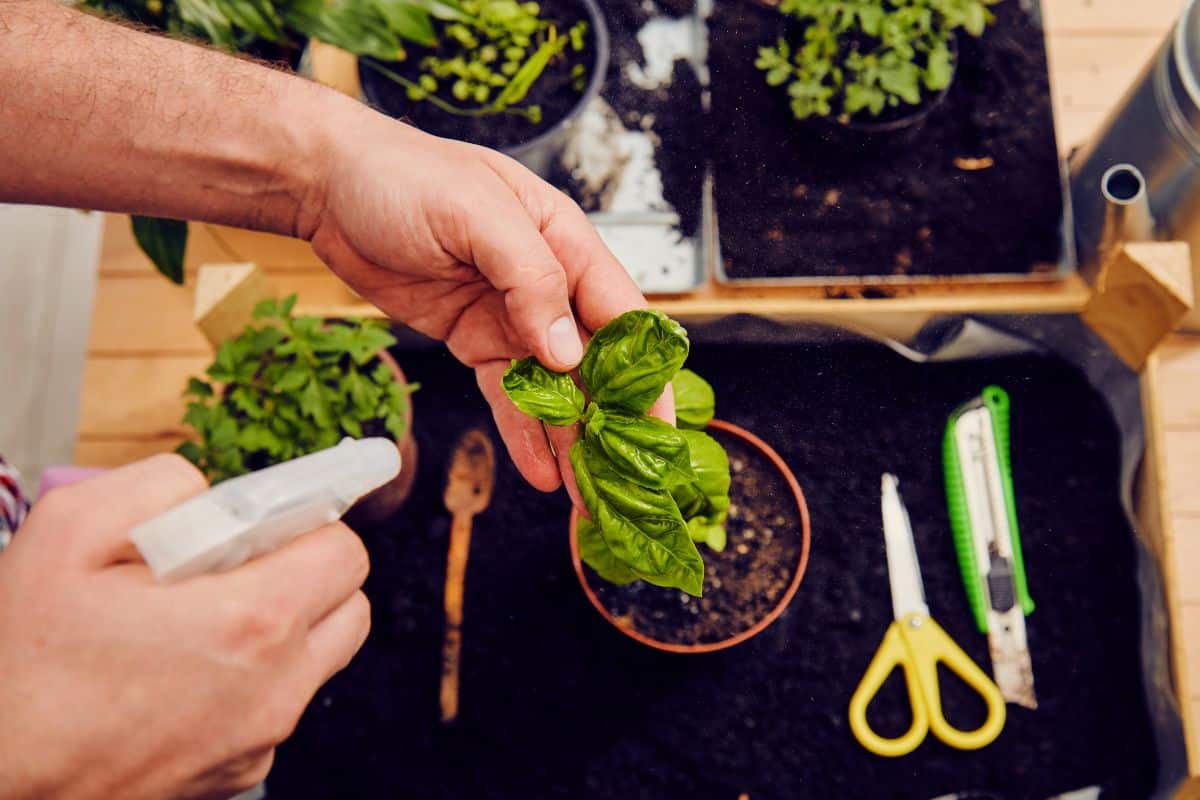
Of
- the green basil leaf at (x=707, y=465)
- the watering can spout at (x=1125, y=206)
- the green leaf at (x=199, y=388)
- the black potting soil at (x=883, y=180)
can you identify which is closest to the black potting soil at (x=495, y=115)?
the black potting soil at (x=883, y=180)

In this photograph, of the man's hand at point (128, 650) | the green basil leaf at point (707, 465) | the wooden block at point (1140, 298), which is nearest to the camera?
the man's hand at point (128, 650)

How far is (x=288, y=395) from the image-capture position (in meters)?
0.92

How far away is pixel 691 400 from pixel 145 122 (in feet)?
1.89

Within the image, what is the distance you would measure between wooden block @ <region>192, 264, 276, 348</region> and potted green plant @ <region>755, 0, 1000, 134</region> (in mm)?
660

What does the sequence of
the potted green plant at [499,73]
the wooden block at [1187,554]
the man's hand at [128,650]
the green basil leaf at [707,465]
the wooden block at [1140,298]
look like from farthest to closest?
1. the potted green plant at [499,73]
2. the wooden block at [1187,554]
3. the wooden block at [1140,298]
4. the green basil leaf at [707,465]
5. the man's hand at [128,650]

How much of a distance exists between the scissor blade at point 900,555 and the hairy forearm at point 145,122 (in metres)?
0.67

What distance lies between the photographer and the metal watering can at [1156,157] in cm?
89

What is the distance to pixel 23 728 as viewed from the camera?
47cm

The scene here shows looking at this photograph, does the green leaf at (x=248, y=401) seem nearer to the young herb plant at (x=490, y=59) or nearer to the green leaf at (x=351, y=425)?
the green leaf at (x=351, y=425)

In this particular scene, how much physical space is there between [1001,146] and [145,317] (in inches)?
45.7

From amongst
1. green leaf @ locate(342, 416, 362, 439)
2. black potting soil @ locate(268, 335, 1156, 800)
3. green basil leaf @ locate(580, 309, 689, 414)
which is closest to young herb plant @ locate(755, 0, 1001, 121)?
black potting soil @ locate(268, 335, 1156, 800)

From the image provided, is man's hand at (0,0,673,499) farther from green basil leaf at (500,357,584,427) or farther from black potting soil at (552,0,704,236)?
black potting soil at (552,0,704,236)

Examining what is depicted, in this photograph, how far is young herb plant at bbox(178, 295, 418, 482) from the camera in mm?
893

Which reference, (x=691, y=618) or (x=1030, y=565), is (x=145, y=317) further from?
(x=1030, y=565)
